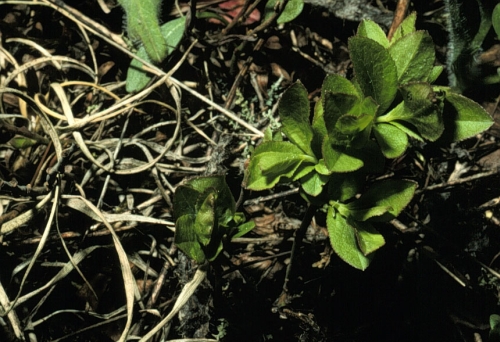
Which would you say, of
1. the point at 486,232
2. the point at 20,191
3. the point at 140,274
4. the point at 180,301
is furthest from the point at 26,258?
the point at 486,232

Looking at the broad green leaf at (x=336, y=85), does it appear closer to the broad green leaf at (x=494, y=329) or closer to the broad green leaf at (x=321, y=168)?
the broad green leaf at (x=321, y=168)

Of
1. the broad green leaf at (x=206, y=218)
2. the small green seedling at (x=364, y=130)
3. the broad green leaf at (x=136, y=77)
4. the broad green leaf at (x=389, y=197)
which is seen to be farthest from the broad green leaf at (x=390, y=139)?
the broad green leaf at (x=136, y=77)

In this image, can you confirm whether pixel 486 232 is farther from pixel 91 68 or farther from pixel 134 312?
pixel 91 68

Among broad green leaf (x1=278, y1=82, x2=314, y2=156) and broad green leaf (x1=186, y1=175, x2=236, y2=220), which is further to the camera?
broad green leaf (x1=186, y1=175, x2=236, y2=220)

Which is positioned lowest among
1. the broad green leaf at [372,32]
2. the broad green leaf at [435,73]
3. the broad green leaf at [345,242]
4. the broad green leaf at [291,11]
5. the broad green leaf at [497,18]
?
the broad green leaf at [345,242]

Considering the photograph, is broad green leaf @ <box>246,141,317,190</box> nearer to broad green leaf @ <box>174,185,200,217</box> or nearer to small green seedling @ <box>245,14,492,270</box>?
small green seedling @ <box>245,14,492,270</box>

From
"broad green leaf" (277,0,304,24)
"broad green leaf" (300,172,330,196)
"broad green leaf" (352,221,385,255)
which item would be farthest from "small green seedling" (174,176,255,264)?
"broad green leaf" (277,0,304,24)

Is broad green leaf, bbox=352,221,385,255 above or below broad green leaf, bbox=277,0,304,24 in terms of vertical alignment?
below
